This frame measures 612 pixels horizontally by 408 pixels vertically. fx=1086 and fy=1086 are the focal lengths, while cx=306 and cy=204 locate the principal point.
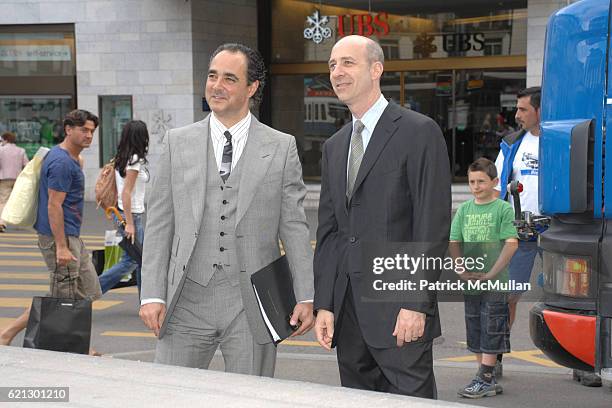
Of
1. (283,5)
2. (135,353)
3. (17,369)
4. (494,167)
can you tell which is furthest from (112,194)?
(283,5)

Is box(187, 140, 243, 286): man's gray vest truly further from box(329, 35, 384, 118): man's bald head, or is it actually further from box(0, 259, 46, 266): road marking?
box(0, 259, 46, 266): road marking

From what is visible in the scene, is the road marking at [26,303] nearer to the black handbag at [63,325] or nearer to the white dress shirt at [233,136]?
the black handbag at [63,325]

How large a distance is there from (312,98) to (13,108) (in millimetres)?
7301

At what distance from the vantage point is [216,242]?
15.6 ft

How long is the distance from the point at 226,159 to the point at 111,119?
20951 mm

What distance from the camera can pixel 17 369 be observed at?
530 cm

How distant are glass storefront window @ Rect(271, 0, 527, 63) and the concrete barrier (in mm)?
19694

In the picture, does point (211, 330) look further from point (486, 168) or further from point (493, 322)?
point (486, 168)

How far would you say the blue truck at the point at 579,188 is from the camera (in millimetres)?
4984

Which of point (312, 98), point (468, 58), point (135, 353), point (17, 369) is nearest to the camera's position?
point (17, 369)

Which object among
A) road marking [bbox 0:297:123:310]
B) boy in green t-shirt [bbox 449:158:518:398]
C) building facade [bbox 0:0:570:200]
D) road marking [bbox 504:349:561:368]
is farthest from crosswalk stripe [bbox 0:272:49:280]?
building facade [bbox 0:0:570:200]

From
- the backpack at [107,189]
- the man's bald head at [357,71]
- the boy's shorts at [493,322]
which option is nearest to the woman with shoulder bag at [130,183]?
the backpack at [107,189]

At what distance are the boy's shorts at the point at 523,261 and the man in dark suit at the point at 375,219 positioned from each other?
2.75m

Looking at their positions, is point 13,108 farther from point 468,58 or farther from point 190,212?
point 190,212
